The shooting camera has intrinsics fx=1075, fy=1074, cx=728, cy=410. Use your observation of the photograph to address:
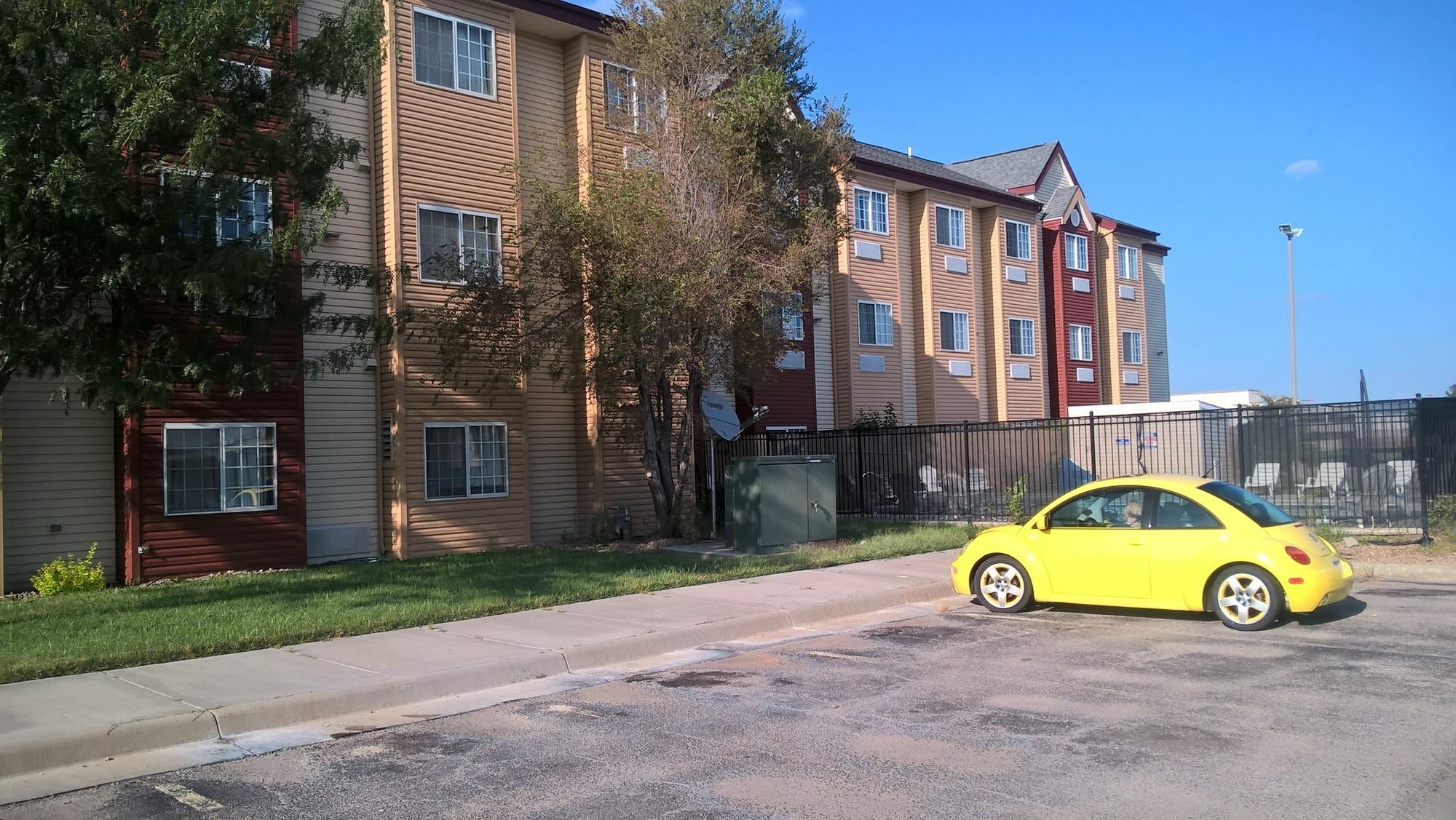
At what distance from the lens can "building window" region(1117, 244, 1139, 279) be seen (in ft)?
134

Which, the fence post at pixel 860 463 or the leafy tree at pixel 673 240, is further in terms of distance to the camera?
the fence post at pixel 860 463

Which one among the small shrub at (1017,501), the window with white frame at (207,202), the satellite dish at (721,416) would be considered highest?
the window with white frame at (207,202)

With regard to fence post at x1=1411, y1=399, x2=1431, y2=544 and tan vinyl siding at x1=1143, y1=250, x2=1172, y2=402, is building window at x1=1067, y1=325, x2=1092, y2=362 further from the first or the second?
fence post at x1=1411, y1=399, x2=1431, y2=544

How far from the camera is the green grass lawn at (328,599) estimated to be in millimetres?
9633

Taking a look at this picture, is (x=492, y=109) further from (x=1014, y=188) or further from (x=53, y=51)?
(x=1014, y=188)

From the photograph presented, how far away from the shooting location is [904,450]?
23672 mm

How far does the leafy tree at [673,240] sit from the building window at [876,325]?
10.7 meters

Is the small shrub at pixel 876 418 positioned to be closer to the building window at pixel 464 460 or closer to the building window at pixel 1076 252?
the building window at pixel 1076 252

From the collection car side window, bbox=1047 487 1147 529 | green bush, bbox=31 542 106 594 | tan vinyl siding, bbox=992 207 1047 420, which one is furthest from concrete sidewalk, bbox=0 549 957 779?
tan vinyl siding, bbox=992 207 1047 420

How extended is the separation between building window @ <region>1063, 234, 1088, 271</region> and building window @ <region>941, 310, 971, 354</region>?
6317mm

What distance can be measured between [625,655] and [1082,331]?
31.3 meters

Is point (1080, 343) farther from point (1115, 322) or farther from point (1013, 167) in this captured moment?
point (1013, 167)

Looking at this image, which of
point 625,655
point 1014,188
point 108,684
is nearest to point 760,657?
point 625,655

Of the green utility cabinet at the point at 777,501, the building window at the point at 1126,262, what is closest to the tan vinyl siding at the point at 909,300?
the building window at the point at 1126,262
